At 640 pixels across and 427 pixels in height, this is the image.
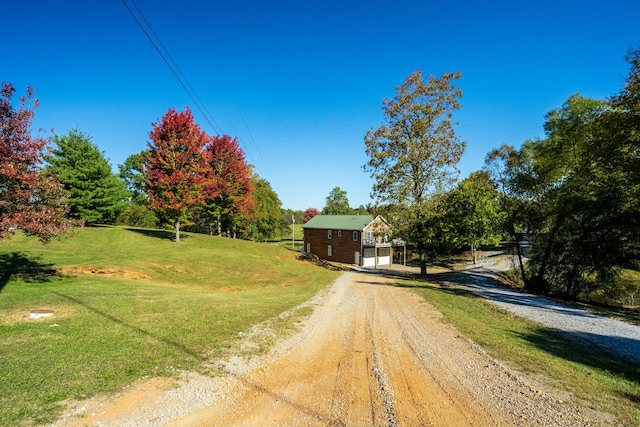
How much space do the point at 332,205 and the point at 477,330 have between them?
10380 cm

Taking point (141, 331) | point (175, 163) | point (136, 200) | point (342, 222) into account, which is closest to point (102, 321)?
point (141, 331)

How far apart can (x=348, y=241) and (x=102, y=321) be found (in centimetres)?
3927

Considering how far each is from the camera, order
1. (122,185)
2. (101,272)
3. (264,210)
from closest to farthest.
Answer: (101,272)
(122,185)
(264,210)

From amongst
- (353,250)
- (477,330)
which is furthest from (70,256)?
(353,250)

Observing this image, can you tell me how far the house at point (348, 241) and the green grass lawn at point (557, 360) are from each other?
30.1 meters

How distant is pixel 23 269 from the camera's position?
1593cm

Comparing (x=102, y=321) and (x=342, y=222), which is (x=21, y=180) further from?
(x=342, y=222)

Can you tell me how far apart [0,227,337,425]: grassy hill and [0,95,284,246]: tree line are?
10.2ft

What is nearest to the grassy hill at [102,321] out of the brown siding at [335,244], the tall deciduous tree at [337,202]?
the brown siding at [335,244]

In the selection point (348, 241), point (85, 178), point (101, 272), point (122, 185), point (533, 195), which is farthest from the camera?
point (348, 241)

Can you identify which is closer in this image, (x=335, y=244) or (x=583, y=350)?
(x=583, y=350)

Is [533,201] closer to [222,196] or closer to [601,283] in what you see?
[601,283]

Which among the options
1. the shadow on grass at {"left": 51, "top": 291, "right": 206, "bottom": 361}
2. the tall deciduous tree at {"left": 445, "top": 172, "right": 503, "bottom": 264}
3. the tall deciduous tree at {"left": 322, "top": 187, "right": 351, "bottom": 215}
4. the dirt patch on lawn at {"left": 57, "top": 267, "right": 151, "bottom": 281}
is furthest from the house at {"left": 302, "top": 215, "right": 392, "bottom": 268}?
the tall deciduous tree at {"left": 322, "top": 187, "right": 351, "bottom": 215}

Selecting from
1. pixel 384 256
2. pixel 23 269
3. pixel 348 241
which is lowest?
pixel 384 256
